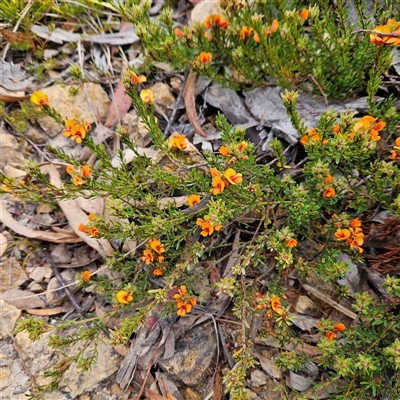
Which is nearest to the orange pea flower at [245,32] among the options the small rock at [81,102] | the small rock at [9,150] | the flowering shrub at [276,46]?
the flowering shrub at [276,46]

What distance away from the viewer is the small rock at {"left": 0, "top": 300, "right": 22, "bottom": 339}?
2.96m

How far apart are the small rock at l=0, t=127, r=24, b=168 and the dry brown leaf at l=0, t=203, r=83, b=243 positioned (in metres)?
0.54

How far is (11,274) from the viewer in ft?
10.5

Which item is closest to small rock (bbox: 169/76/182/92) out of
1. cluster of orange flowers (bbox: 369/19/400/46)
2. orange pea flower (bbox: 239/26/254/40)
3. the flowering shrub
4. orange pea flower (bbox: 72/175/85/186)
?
the flowering shrub

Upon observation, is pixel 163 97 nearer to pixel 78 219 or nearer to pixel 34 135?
pixel 34 135

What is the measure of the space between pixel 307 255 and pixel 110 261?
1537 millimetres

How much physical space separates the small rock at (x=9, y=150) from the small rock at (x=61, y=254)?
2.99 feet

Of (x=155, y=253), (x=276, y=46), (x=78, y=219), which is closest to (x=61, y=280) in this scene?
(x=78, y=219)

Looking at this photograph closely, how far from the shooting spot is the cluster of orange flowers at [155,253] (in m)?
2.63

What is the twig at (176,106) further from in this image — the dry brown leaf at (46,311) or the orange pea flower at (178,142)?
the dry brown leaf at (46,311)

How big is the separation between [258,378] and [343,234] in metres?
1.24

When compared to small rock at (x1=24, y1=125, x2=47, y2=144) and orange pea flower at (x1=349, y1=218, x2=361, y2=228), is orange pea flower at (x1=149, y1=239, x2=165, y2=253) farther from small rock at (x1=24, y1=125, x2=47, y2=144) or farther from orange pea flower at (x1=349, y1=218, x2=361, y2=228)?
small rock at (x1=24, y1=125, x2=47, y2=144)

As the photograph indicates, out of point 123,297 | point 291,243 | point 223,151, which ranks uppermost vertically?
point 223,151

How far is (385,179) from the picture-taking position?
2455 millimetres
